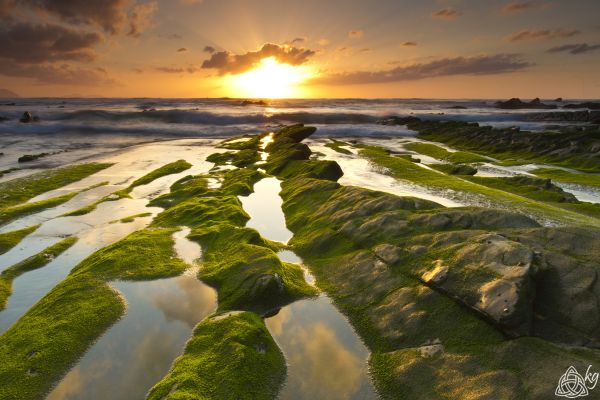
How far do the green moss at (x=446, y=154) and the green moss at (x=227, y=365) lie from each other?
167ft

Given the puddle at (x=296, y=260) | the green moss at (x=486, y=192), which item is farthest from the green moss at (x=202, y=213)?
the green moss at (x=486, y=192)

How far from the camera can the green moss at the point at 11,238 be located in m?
23.6

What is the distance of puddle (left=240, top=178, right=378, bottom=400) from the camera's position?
38.1ft

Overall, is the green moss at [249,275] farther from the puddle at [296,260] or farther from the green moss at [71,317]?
the green moss at [71,317]

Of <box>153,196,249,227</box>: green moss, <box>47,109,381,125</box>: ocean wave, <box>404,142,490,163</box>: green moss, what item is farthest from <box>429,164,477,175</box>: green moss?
<box>47,109,381,125</box>: ocean wave

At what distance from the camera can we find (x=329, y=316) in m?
15.6

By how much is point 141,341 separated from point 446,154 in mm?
59201

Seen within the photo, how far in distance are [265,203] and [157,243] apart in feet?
40.3

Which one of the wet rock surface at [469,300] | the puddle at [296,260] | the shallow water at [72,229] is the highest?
the wet rock surface at [469,300]

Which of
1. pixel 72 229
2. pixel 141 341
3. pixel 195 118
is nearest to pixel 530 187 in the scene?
pixel 141 341

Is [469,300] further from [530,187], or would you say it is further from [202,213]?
[530,187]

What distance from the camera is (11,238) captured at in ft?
81.3

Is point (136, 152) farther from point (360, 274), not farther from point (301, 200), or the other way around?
point (360, 274)

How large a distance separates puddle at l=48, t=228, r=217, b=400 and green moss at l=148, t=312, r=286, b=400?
2.34ft
